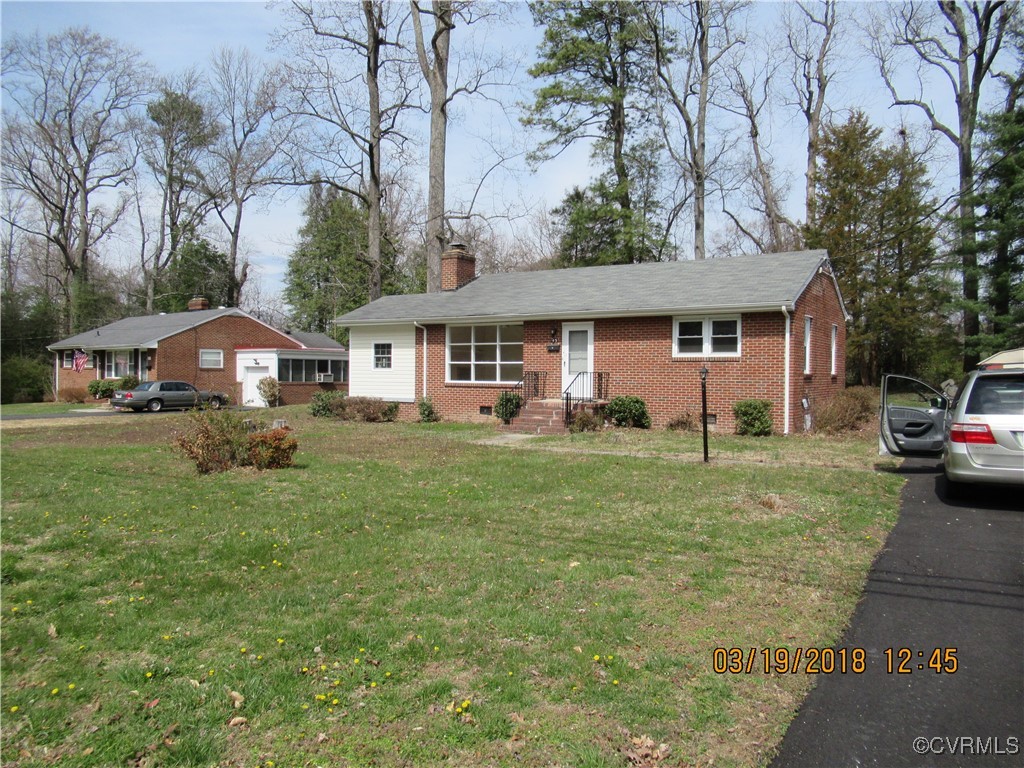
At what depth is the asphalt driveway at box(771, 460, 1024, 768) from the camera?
10.2ft

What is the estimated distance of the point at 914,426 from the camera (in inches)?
431

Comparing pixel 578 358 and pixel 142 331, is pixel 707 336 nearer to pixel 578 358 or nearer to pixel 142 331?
pixel 578 358

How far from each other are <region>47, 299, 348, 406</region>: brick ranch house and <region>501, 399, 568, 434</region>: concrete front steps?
1884cm

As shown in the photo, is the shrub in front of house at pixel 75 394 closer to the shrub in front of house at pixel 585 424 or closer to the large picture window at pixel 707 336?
the shrub in front of house at pixel 585 424

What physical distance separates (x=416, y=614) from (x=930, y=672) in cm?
313

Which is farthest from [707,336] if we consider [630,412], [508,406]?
[508,406]

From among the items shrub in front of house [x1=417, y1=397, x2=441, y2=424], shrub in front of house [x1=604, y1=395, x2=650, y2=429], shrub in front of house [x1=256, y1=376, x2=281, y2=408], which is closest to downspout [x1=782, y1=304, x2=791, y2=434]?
shrub in front of house [x1=604, y1=395, x2=650, y2=429]

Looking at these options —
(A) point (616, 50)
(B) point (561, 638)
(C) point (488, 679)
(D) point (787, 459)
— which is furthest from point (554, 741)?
(A) point (616, 50)

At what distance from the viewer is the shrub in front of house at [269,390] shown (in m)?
31.1

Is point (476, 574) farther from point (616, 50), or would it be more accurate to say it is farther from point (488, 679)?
point (616, 50)

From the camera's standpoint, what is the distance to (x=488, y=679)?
12.1 feet

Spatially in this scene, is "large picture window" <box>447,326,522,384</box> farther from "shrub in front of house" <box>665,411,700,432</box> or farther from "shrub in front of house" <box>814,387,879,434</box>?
"shrub in front of house" <box>814,387,879,434</box>

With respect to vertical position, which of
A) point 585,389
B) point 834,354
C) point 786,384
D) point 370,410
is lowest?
point 370,410

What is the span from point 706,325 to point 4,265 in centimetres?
5325
